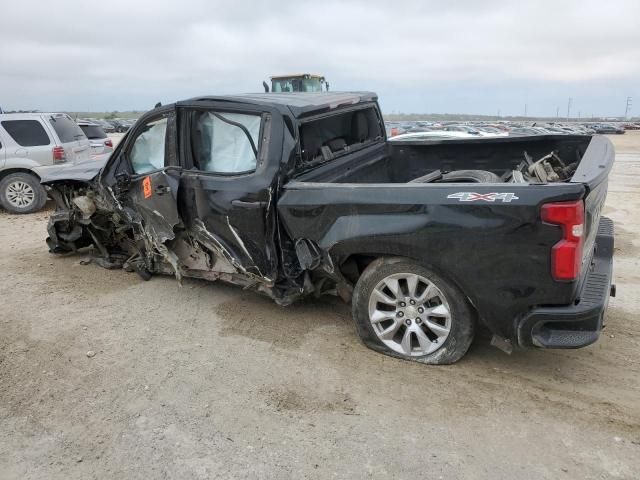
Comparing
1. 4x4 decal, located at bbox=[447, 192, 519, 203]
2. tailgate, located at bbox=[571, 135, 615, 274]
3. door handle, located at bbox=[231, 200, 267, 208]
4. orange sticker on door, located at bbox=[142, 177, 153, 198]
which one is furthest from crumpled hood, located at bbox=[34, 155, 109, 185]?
tailgate, located at bbox=[571, 135, 615, 274]

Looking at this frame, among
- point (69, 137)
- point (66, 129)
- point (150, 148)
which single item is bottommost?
point (69, 137)

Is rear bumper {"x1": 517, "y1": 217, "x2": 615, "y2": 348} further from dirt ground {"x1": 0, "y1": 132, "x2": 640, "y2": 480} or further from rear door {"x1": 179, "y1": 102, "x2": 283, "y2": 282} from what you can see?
rear door {"x1": 179, "y1": 102, "x2": 283, "y2": 282}

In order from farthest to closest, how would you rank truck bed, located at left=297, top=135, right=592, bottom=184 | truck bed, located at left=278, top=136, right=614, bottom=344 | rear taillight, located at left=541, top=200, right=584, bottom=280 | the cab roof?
truck bed, located at left=297, top=135, right=592, bottom=184
the cab roof
truck bed, located at left=278, top=136, right=614, bottom=344
rear taillight, located at left=541, top=200, right=584, bottom=280

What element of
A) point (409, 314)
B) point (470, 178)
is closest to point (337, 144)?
point (470, 178)

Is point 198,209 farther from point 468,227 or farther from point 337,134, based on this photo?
point 468,227

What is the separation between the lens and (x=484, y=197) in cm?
302

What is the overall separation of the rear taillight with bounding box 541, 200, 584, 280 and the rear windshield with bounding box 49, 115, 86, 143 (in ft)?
29.8

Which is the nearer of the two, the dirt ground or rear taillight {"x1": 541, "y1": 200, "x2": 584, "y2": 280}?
the dirt ground

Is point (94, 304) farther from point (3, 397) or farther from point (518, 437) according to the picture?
point (518, 437)

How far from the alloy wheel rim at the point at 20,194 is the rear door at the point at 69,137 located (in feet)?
2.80

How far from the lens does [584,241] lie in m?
3.05

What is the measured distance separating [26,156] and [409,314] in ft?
27.3

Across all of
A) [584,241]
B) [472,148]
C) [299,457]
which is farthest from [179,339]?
[472,148]

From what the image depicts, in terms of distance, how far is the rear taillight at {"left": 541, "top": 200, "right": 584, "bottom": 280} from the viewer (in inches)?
111
